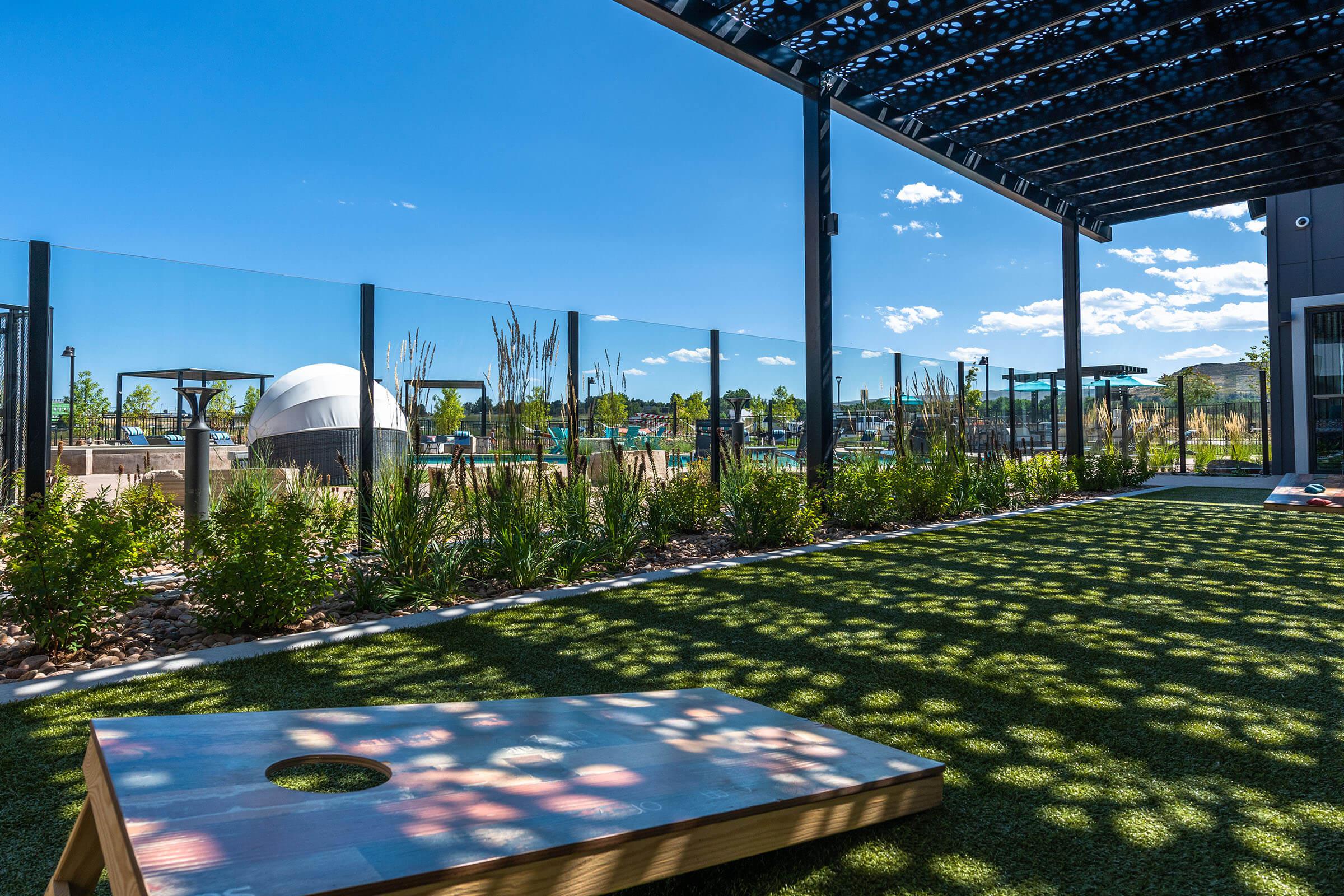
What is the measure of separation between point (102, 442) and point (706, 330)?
222 inches

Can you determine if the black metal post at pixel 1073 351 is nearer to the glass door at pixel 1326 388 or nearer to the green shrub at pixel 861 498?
the glass door at pixel 1326 388

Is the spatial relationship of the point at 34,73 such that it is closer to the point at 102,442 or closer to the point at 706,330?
the point at 102,442

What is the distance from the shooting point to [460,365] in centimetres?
527

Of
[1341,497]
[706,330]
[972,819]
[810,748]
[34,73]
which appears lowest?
[972,819]

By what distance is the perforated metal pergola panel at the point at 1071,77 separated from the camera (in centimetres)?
523

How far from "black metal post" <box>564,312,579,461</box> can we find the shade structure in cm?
106

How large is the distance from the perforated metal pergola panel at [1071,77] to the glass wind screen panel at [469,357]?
2.22 metres

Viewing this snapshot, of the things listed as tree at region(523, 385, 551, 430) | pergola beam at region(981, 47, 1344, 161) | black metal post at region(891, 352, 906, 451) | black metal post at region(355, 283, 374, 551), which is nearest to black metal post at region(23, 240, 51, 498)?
black metal post at region(355, 283, 374, 551)

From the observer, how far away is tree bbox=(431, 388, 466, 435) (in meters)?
4.91

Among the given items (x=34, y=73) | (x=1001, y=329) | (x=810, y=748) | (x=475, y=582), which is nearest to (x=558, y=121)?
(x=34, y=73)

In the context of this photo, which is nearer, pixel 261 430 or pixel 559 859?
pixel 559 859

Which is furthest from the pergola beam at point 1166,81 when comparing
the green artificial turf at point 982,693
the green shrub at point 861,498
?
the green artificial turf at point 982,693

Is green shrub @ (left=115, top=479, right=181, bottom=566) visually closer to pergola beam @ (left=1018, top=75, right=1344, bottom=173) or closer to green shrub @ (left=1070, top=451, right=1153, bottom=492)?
pergola beam @ (left=1018, top=75, right=1344, bottom=173)

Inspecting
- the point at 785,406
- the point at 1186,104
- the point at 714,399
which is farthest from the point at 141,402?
the point at 1186,104
